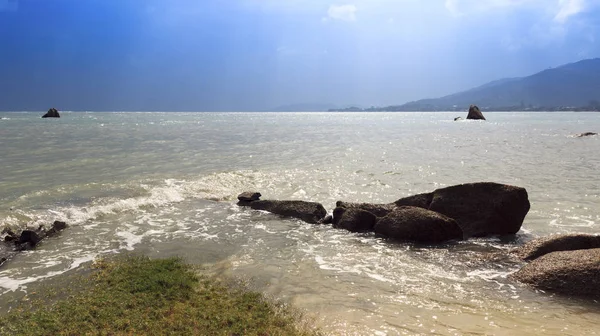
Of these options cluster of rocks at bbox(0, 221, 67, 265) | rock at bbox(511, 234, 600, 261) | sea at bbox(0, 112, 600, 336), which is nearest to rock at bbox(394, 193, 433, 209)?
sea at bbox(0, 112, 600, 336)

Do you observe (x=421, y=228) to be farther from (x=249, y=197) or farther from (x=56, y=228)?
(x=56, y=228)

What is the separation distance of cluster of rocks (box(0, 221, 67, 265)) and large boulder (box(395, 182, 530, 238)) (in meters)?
13.7

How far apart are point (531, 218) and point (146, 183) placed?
63.1 feet

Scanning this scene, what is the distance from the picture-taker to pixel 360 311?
751 centimetres

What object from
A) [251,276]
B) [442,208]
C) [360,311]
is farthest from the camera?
[442,208]

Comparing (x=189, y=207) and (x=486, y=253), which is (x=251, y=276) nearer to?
(x=486, y=253)

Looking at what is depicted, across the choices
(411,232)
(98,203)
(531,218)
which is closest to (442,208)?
(411,232)

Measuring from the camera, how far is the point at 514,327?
22.7 feet

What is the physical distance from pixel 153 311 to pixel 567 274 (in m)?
9.13

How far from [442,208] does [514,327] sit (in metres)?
7.66

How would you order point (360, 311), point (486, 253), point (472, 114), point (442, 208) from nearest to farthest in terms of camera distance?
1. point (360, 311)
2. point (486, 253)
3. point (442, 208)
4. point (472, 114)

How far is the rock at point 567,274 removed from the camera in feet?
27.2

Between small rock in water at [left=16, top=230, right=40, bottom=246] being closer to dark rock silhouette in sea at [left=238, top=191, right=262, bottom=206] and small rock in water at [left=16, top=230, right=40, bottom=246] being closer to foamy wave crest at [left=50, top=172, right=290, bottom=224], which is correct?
foamy wave crest at [left=50, top=172, right=290, bottom=224]

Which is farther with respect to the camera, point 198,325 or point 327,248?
point 327,248
